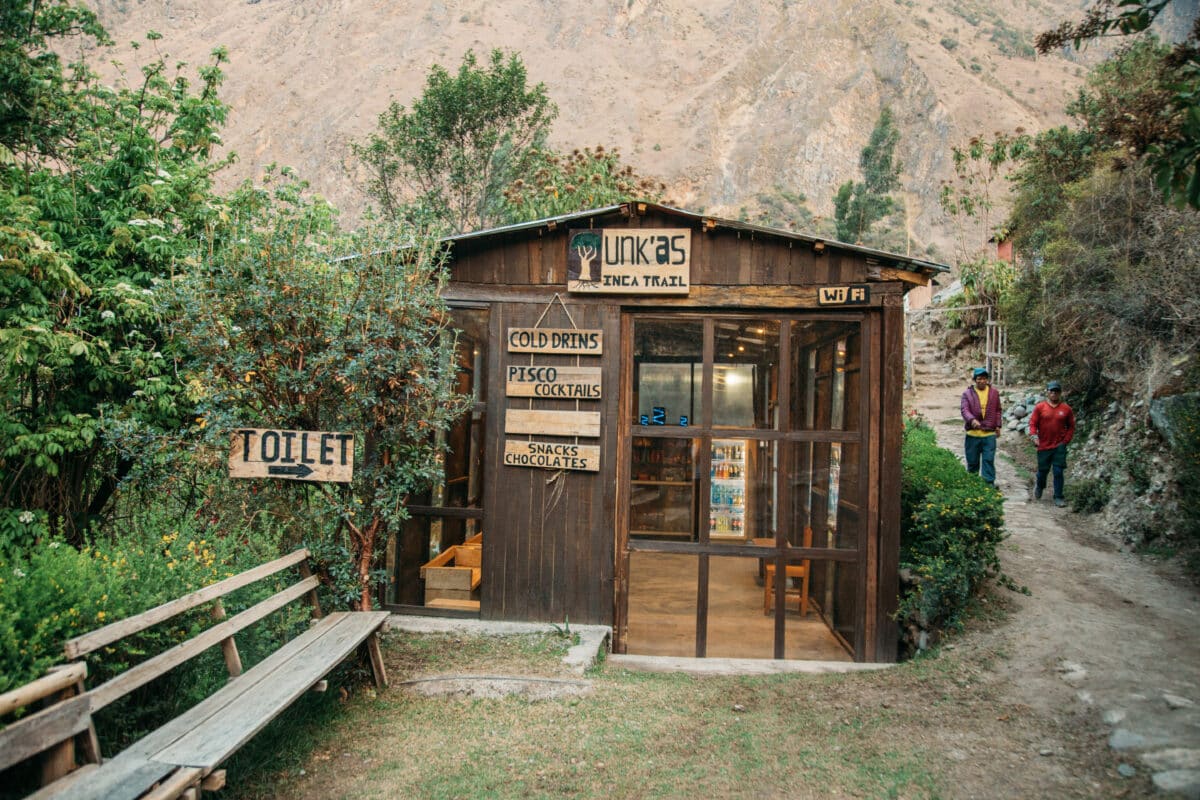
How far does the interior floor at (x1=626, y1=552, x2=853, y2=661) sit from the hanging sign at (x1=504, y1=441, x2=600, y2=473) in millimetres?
1005

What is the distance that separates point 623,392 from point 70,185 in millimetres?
5682

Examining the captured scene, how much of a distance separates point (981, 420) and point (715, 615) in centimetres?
497

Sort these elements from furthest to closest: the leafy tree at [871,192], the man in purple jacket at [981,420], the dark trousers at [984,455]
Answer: the leafy tree at [871,192]
the dark trousers at [984,455]
the man in purple jacket at [981,420]

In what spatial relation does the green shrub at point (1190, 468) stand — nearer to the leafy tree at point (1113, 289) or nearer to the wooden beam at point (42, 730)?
the leafy tree at point (1113, 289)

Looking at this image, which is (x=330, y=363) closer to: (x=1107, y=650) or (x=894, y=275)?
(x=894, y=275)

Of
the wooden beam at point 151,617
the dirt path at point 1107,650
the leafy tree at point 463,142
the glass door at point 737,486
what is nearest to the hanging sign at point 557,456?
the glass door at point 737,486

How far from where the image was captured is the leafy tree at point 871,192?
37125 mm

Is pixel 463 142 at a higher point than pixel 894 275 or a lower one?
higher

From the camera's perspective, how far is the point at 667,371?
270 inches

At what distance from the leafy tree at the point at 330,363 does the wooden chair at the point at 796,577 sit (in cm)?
346

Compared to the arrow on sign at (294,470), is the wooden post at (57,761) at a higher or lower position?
lower

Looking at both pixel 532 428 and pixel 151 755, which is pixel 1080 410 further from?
pixel 151 755

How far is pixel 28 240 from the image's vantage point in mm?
5547

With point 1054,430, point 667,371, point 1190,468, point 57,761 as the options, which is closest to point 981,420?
point 1054,430
